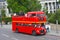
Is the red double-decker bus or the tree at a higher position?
the tree

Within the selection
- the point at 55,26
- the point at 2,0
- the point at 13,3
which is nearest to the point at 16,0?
the point at 13,3

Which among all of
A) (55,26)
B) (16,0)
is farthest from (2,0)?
(55,26)

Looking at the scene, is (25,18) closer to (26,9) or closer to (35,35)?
(35,35)

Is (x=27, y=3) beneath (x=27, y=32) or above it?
above

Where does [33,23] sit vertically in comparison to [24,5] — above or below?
below

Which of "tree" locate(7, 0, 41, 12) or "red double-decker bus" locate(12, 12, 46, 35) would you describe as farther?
"tree" locate(7, 0, 41, 12)

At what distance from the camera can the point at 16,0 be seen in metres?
57.4

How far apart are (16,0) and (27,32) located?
26143 millimetres

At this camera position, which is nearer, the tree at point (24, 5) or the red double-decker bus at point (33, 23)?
the red double-decker bus at point (33, 23)

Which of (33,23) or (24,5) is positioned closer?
(33,23)

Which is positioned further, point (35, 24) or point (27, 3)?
point (27, 3)

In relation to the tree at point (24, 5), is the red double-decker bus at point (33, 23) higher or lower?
lower

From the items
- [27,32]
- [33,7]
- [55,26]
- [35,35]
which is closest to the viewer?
[35,35]

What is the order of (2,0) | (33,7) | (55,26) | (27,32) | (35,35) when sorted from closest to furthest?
1. (35,35)
2. (27,32)
3. (55,26)
4. (33,7)
5. (2,0)
